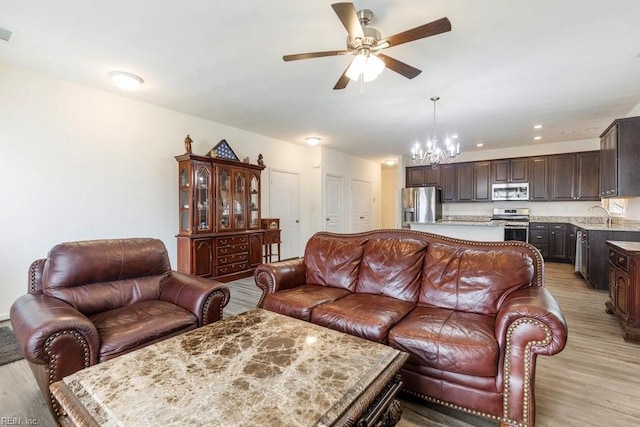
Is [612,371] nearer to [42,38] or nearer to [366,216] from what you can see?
[42,38]

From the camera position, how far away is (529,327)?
4.84 ft

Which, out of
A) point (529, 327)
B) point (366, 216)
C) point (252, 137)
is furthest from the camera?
point (366, 216)

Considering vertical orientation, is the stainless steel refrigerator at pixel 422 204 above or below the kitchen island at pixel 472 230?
above

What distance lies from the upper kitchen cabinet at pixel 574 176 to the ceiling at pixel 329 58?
162 centimetres

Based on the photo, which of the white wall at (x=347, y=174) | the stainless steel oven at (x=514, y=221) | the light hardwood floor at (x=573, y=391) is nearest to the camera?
the light hardwood floor at (x=573, y=391)

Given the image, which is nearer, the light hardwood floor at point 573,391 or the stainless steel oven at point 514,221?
the light hardwood floor at point 573,391

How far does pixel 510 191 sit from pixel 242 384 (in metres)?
7.44

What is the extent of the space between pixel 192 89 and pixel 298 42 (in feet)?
5.66

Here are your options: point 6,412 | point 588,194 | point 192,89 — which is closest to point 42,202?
point 192,89

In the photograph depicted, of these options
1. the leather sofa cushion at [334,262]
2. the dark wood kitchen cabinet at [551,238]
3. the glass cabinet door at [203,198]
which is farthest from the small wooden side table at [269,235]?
the dark wood kitchen cabinet at [551,238]

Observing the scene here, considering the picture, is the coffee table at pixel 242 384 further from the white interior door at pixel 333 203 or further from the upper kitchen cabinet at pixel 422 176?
the upper kitchen cabinet at pixel 422 176

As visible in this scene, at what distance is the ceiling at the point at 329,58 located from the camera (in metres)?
2.23

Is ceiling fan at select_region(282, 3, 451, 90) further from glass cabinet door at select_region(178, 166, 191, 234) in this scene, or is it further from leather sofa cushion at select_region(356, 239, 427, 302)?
glass cabinet door at select_region(178, 166, 191, 234)

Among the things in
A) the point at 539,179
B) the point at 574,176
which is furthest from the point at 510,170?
the point at 574,176
